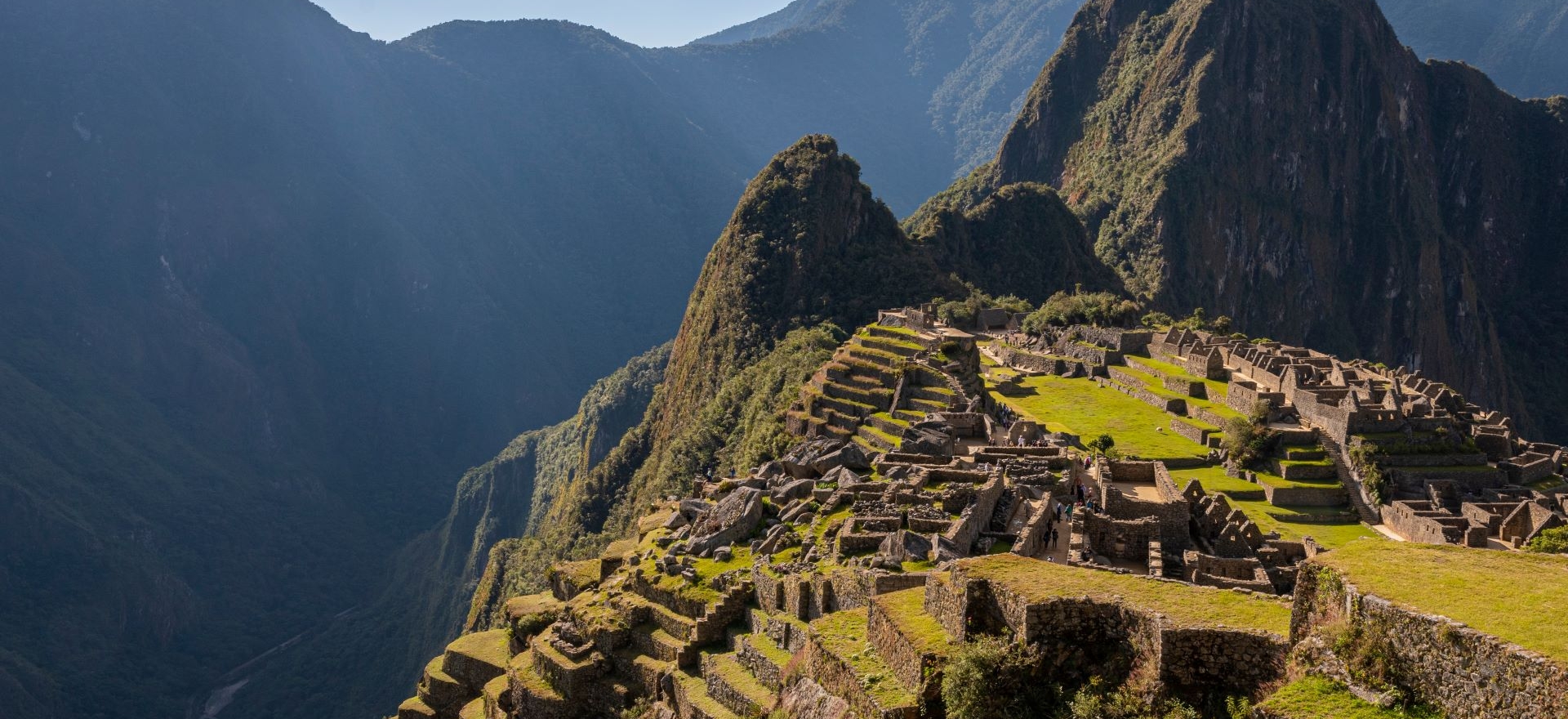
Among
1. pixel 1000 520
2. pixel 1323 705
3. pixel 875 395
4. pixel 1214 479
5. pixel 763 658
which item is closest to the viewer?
pixel 1323 705

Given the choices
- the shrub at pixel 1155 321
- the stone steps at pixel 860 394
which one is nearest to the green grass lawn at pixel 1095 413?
the stone steps at pixel 860 394

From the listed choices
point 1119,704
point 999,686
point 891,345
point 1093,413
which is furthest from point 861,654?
point 891,345

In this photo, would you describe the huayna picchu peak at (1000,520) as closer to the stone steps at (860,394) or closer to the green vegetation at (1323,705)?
the green vegetation at (1323,705)

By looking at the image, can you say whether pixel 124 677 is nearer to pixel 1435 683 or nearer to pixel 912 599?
pixel 912 599

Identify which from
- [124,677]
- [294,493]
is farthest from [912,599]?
[294,493]

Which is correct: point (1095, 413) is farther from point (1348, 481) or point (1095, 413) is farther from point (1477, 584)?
point (1477, 584)

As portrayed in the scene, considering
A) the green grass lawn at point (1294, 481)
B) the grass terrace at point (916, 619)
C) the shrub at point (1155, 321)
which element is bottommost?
the green grass lawn at point (1294, 481)
